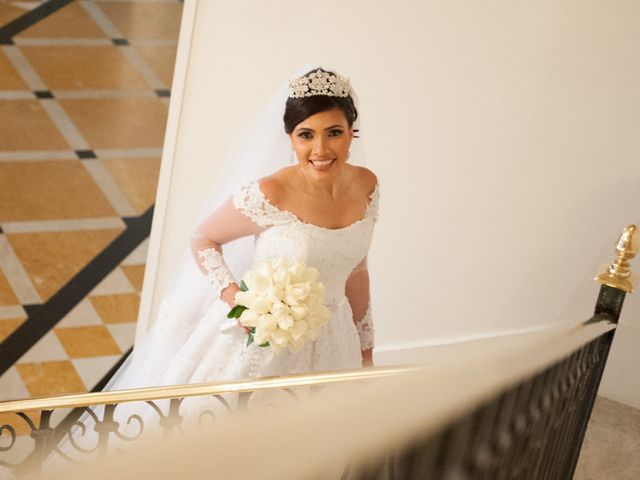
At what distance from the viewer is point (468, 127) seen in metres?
4.89

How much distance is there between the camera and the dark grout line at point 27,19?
9.31 metres

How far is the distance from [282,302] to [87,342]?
2.91m

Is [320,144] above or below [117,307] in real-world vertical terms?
above

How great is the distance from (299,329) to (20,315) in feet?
10.3

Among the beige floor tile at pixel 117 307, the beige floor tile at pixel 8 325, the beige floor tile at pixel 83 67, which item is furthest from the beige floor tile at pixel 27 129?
the beige floor tile at pixel 8 325

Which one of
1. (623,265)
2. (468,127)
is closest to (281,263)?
(623,265)

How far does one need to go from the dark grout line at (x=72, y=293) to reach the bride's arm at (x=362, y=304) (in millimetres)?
2579

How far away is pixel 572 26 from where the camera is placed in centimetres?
455

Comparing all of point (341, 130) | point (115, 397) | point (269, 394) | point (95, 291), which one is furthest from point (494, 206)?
point (95, 291)

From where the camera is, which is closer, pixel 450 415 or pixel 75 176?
pixel 450 415

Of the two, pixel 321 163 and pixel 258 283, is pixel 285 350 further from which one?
pixel 321 163

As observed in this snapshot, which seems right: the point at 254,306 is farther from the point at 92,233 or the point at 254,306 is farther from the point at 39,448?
the point at 92,233

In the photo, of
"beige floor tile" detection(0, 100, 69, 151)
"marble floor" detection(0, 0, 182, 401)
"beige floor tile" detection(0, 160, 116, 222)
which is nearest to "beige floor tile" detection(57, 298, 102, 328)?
"marble floor" detection(0, 0, 182, 401)

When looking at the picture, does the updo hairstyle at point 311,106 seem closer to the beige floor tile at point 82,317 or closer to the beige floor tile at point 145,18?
the beige floor tile at point 82,317
